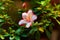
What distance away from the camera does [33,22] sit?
2.87 feet

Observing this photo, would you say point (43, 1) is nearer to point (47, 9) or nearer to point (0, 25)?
point (47, 9)

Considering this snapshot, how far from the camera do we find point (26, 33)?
921 mm

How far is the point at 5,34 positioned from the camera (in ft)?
2.93

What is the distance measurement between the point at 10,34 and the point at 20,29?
0.07 m

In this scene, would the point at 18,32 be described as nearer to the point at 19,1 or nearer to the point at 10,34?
the point at 10,34

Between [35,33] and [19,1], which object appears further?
[19,1]

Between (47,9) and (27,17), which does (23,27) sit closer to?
(27,17)

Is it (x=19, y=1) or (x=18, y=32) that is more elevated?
(x=19, y=1)

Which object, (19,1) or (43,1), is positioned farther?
(19,1)

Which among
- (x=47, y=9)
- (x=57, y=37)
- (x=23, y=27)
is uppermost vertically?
(x=47, y=9)

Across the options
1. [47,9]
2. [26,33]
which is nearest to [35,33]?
[26,33]

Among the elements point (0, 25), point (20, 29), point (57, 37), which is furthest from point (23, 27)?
point (57, 37)

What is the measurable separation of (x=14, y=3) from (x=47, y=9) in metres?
0.24

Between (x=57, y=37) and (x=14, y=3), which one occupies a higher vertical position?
(x=14, y=3)
